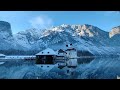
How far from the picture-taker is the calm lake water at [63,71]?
4.09 meters

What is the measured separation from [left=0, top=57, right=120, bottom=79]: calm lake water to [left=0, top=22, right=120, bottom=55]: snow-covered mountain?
0.53ft

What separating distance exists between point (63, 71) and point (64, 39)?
39 centimetres

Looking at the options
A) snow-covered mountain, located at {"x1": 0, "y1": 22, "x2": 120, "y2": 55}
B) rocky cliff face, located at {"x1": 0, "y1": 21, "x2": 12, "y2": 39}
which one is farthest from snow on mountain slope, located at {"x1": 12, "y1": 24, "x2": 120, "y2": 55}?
rocky cliff face, located at {"x1": 0, "y1": 21, "x2": 12, "y2": 39}

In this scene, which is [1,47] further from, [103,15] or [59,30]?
[103,15]

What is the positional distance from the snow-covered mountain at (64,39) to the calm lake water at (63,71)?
6.3 inches

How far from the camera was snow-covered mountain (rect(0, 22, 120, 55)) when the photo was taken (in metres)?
4.15

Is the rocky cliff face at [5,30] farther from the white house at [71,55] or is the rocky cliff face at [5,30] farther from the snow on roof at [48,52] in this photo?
the white house at [71,55]

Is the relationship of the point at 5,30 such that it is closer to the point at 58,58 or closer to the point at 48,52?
the point at 48,52

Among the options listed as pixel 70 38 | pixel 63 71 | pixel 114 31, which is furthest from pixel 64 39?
pixel 114 31

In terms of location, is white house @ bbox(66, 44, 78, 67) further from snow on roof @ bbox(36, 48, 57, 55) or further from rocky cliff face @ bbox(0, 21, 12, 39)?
rocky cliff face @ bbox(0, 21, 12, 39)

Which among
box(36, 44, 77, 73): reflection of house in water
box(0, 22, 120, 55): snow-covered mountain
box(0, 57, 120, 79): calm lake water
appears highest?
box(0, 22, 120, 55): snow-covered mountain

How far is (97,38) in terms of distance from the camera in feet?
14.0

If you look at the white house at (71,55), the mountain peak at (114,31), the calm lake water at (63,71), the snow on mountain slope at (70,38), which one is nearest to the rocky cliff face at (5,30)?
the snow on mountain slope at (70,38)
